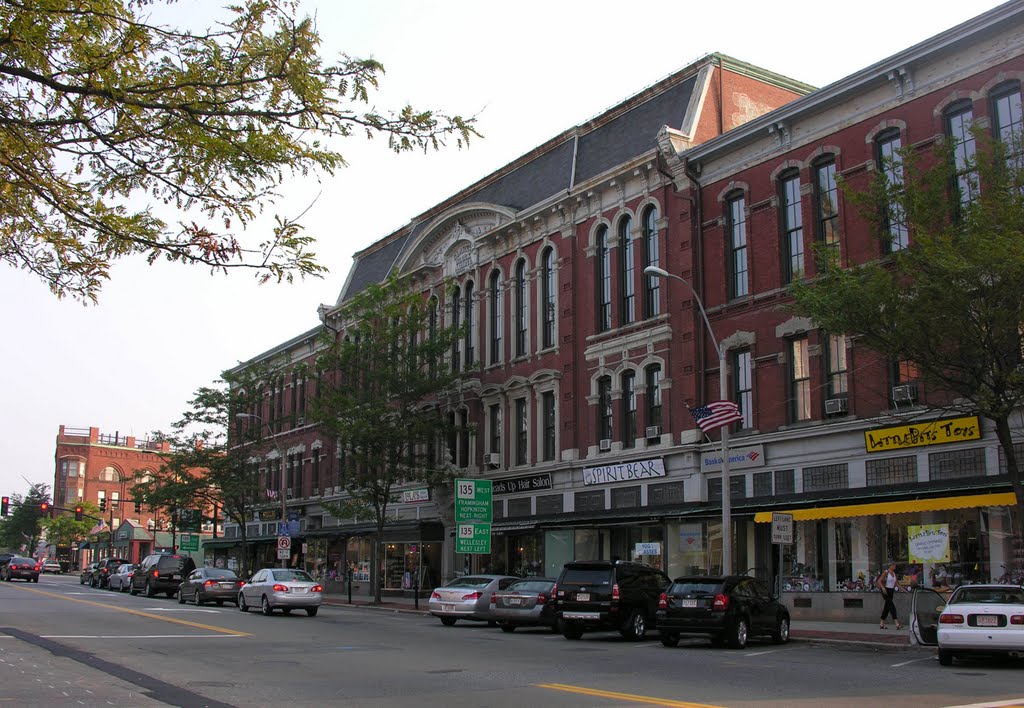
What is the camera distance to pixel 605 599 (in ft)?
71.3

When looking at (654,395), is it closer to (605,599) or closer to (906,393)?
(906,393)

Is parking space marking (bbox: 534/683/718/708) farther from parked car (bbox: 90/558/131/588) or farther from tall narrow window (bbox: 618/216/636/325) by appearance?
parked car (bbox: 90/558/131/588)

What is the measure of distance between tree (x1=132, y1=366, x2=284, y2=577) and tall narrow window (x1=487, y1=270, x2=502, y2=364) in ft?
54.5

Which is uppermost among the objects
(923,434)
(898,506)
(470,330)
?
(470,330)

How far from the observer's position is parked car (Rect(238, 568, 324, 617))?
29297 mm

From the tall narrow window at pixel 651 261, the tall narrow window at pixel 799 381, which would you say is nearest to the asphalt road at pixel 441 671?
the tall narrow window at pixel 799 381

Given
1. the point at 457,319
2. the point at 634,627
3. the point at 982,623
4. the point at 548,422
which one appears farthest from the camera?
the point at 457,319

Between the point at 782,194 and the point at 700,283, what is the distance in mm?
3854

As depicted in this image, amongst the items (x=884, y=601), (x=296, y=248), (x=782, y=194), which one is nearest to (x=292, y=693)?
(x=296, y=248)

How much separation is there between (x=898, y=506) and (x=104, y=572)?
42.0 m

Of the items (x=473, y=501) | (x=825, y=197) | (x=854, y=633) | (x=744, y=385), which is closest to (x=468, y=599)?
(x=473, y=501)

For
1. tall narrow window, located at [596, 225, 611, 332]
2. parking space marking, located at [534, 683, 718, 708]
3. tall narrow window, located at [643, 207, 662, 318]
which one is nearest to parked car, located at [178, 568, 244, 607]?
tall narrow window, located at [596, 225, 611, 332]

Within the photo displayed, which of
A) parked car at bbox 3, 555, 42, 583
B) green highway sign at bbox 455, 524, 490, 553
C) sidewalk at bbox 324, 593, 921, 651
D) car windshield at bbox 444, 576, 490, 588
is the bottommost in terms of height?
parked car at bbox 3, 555, 42, 583

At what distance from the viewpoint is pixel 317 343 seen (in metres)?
56.8
